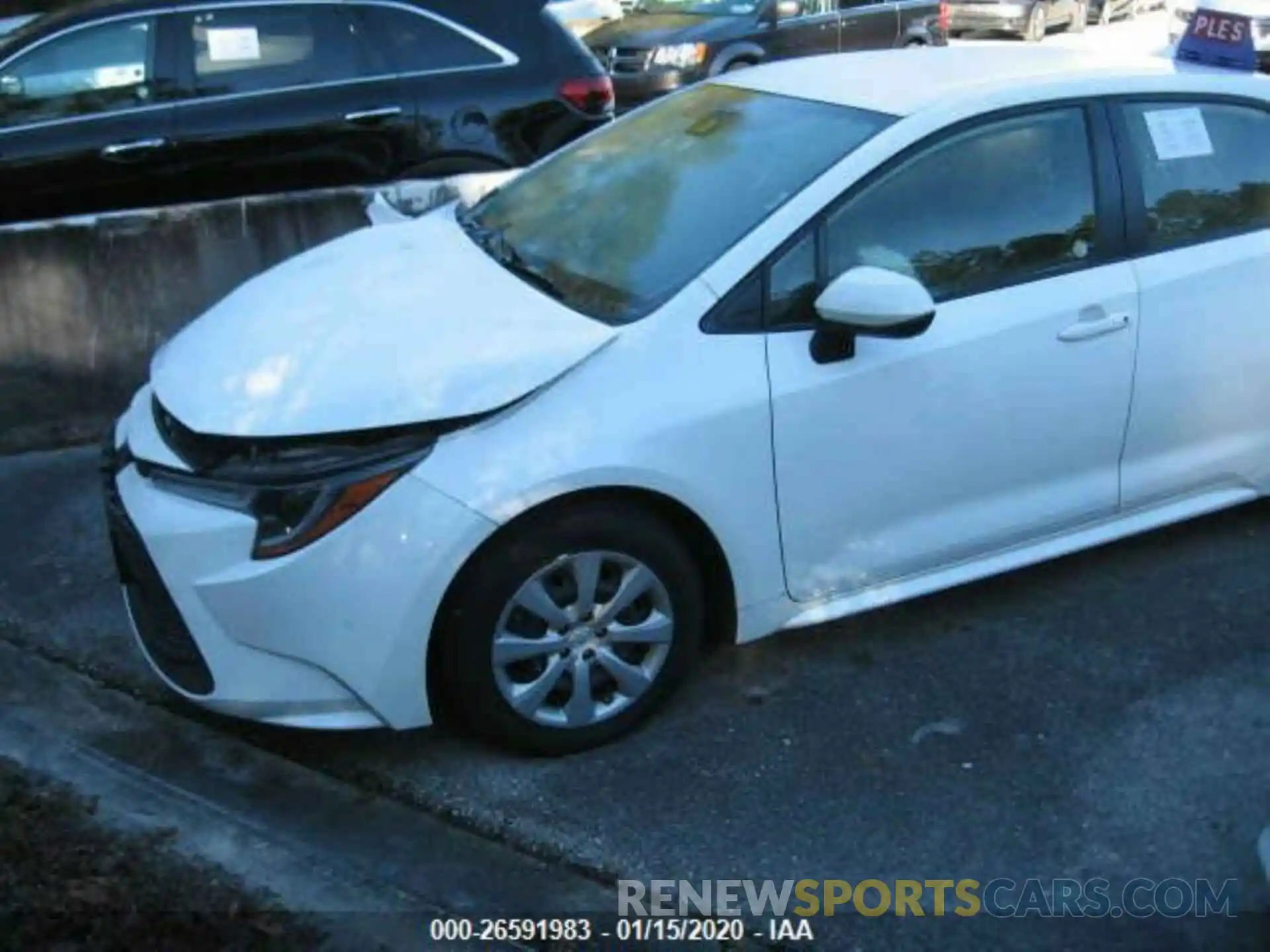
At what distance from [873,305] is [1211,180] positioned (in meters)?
1.47

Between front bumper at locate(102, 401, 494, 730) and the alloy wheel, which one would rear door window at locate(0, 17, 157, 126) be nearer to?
front bumper at locate(102, 401, 494, 730)

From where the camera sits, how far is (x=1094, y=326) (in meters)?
4.10

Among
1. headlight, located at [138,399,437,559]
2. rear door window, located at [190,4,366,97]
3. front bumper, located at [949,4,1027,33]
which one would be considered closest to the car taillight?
rear door window, located at [190,4,366,97]

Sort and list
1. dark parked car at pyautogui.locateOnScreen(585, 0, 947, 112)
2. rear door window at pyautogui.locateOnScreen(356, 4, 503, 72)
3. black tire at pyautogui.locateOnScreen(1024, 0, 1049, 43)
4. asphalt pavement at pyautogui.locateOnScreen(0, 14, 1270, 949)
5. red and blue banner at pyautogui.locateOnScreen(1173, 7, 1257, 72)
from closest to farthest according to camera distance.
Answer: asphalt pavement at pyautogui.locateOnScreen(0, 14, 1270, 949)
red and blue banner at pyautogui.locateOnScreen(1173, 7, 1257, 72)
rear door window at pyautogui.locateOnScreen(356, 4, 503, 72)
dark parked car at pyautogui.locateOnScreen(585, 0, 947, 112)
black tire at pyautogui.locateOnScreen(1024, 0, 1049, 43)

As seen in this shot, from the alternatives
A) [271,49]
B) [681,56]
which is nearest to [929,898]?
[271,49]

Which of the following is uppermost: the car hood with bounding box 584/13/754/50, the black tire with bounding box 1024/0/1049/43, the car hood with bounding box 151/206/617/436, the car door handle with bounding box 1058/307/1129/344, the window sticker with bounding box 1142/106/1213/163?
the window sticker with bounding box 1142/106/1213/163

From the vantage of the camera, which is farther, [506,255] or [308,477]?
[506,255]

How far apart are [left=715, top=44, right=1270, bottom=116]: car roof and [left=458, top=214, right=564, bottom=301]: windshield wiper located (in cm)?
95

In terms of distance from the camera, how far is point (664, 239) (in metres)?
3.94

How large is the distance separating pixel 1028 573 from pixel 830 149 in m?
1.54

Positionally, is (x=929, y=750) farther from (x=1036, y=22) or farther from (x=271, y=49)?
(x=1036, y=22)

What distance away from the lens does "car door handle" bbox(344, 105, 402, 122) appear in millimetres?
6980

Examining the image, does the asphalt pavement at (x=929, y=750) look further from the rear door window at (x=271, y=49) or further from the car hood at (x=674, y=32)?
the car hood at (x=674, y=32)

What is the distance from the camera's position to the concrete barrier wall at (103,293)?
574cm
